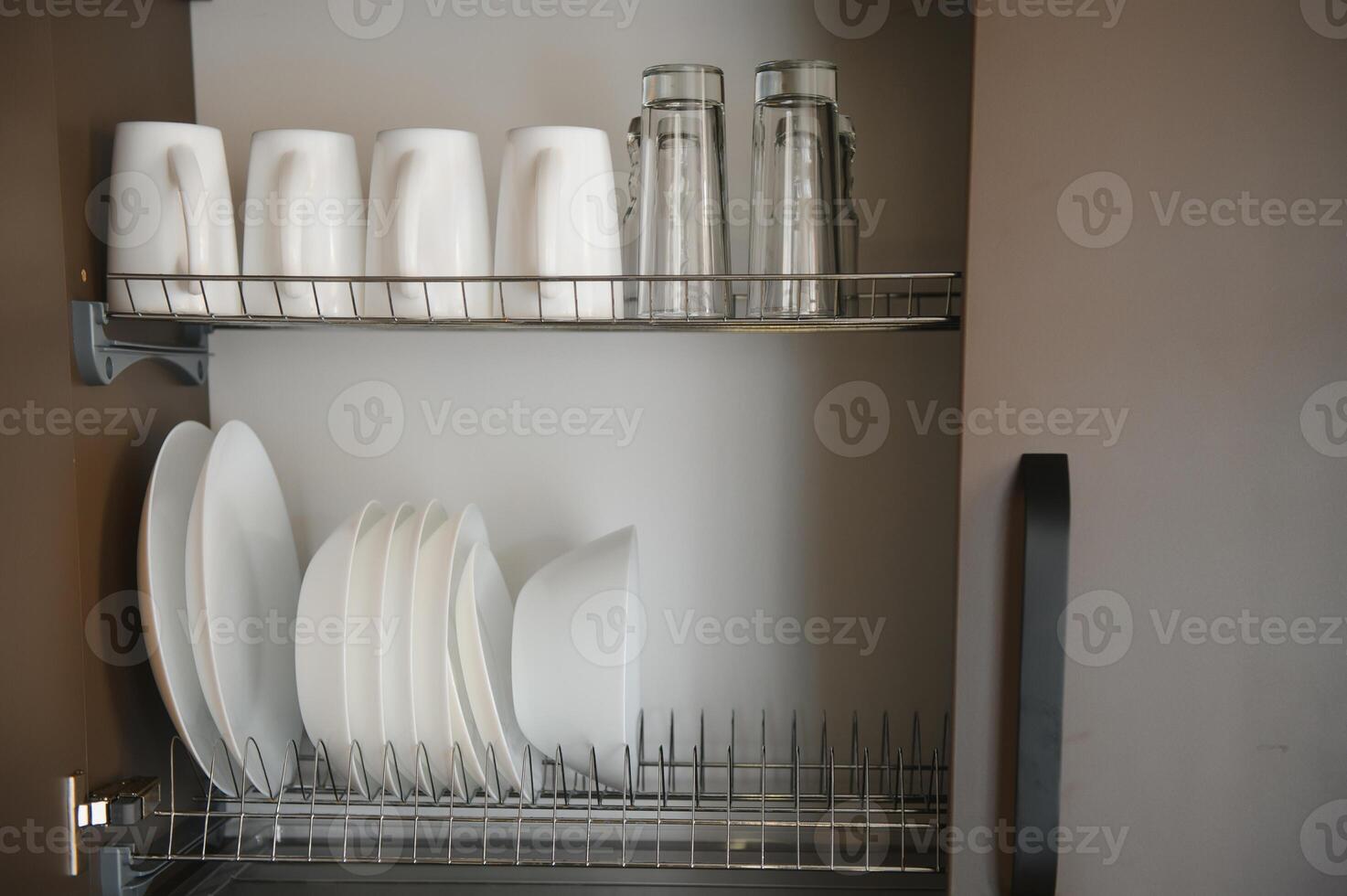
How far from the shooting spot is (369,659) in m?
0.94

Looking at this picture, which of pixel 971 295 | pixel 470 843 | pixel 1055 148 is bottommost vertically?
pixel 470 843

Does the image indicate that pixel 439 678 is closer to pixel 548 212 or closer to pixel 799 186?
pixel 548 212

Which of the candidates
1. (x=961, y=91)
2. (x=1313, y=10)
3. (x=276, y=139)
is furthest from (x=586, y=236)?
(x=1313, y=10)

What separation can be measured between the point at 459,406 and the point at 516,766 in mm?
394

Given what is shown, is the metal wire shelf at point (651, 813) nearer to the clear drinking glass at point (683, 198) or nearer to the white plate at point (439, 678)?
the white plate at point (439, 678)

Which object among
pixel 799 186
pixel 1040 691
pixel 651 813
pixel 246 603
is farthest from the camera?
pixel 651 813

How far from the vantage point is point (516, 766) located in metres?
0.97

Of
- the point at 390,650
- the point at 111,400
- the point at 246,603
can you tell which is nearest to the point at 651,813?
the point at 390,650

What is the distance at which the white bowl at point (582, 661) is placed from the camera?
37.0 inches

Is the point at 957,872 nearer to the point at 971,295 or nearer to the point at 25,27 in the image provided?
the point at 971,295

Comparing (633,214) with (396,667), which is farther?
(633,214)

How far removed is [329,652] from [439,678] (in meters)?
0.11

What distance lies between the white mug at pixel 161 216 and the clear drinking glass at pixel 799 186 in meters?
0.50

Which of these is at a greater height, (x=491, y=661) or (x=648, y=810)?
(x=491, y=661)
